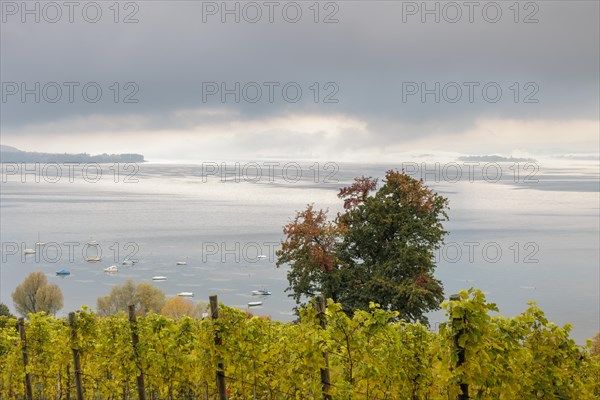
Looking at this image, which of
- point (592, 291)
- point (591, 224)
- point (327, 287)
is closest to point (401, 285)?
point (327, 287)

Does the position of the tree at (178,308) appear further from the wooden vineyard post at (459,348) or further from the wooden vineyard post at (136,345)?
Result: the wooden vineyard post at (459,348)

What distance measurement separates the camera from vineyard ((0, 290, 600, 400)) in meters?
5.74

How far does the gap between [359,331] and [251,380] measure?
2499 millimetres

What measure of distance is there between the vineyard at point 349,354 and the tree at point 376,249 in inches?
437

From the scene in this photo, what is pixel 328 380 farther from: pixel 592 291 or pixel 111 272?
pixel 111 272

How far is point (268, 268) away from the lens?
97.4 metres

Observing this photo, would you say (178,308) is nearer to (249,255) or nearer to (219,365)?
(249,255)

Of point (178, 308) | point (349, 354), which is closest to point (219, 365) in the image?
point (349, 354)

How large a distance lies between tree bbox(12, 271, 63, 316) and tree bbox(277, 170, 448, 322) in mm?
55961

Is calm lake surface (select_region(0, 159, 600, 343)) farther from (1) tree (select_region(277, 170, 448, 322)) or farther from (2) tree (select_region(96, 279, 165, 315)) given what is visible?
(1) tree (select_region(277, 170, 448, 322))

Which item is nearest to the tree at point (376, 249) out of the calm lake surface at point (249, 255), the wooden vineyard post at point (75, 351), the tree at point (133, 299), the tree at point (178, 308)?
the wooden vineyard post at point (75, 351)

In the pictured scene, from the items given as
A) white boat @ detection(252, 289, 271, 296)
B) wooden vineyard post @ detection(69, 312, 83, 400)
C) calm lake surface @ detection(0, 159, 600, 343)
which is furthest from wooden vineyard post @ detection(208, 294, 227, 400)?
white boat @ detection(252, 289, 271, 296)

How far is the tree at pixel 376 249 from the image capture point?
20.7m

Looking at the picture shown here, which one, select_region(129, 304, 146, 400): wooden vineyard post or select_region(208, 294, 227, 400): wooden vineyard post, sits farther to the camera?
select_region(129, 304, 146, 400): wooden vineyard post
